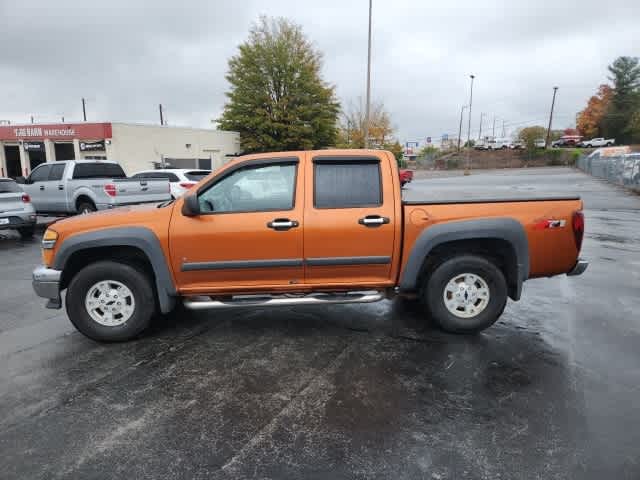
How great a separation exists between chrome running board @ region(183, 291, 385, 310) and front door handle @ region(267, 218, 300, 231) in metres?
0.69

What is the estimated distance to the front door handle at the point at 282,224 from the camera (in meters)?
4.09

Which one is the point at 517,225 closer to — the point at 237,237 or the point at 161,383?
the point at 237,237

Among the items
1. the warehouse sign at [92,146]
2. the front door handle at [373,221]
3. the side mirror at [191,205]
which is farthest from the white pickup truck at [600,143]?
the side mirror at [191,205]

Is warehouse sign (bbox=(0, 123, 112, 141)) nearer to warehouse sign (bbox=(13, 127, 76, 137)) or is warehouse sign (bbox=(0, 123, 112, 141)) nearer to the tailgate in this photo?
warehouse sign (bbox=(13, 127, 76, 137))

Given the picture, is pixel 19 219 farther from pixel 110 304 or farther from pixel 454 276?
pixel 454 276

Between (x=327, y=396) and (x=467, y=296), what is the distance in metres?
1.88

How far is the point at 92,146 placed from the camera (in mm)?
27125

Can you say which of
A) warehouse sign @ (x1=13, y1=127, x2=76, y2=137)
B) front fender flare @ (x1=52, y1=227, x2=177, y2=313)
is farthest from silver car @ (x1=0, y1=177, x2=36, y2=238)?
warehouse sign @ (x1=13, y1=127, x2=76, y2=137)

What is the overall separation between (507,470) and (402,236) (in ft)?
7.18

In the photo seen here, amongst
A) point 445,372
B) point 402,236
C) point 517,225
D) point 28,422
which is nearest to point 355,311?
point 402,236

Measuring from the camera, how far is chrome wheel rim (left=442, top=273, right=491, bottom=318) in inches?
173

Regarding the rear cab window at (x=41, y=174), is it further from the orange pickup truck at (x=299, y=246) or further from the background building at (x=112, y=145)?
the background building at (x=112, y=145)

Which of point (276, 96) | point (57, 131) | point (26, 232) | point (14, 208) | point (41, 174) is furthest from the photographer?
point (276, 96)

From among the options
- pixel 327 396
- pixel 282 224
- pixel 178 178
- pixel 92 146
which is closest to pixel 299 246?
pixel 282 224
